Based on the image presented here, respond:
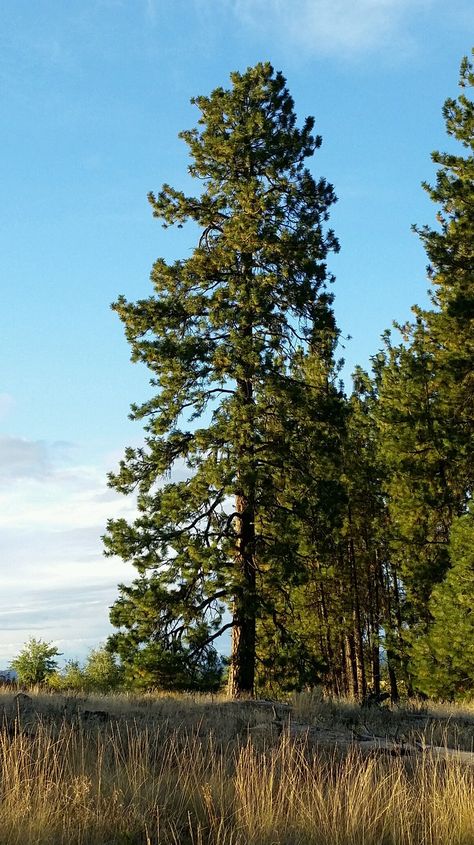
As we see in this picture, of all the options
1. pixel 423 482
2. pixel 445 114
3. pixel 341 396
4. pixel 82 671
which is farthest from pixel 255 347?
pixel 82 671

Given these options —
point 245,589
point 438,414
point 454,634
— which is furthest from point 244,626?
point 438,414

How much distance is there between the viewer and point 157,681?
62.6ft

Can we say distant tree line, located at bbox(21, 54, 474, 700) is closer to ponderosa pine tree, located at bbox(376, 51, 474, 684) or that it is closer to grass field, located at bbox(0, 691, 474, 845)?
ponderosa pine tree, located at bbox(376, 51, 474, 684)

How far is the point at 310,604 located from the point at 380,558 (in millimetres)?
3558

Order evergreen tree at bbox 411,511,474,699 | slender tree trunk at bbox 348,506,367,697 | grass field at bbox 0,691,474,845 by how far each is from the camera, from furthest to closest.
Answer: slender tree trunk at bbox 348,506,367,697, evergreen tree at bbox 411,511,474,699, grass field at bbox 0,691,474,845

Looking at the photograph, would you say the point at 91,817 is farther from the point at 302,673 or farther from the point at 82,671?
the point at 82,671

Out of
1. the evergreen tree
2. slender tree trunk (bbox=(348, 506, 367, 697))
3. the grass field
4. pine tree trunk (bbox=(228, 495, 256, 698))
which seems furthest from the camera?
slender tree trunk (bbox=(348, 506, 367, 697))

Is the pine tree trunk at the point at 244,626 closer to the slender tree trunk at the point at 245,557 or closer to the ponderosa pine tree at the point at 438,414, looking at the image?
the slender tree trunk at the point at 245,557

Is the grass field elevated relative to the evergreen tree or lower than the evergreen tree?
lower

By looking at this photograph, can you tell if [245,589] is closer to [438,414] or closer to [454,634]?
[454,634]

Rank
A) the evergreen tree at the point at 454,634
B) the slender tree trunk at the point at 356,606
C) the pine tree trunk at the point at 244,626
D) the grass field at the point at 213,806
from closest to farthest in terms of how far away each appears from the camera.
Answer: the grass field at the point at 213,806 → the pine tree trunk at the point at 244,626 → the evergreen tree at the point at 454,634 → the slender tree trunk at the point at 356,606

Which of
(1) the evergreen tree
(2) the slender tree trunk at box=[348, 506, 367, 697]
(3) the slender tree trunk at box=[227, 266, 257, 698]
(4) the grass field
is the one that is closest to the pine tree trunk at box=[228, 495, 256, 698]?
(3) the slender tree trunk at box=[227, 266, 257, 698]

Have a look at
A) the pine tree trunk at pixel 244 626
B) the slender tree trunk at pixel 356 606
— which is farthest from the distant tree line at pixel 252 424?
the slender tree trunk at pixel 356 606

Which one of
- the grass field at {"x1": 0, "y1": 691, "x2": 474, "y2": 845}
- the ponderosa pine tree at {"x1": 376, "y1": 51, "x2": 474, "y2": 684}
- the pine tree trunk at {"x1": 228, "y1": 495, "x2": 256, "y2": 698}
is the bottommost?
the grass field at {"x1": 0, "y1": 691, "x2": 474, "y2": 845}
